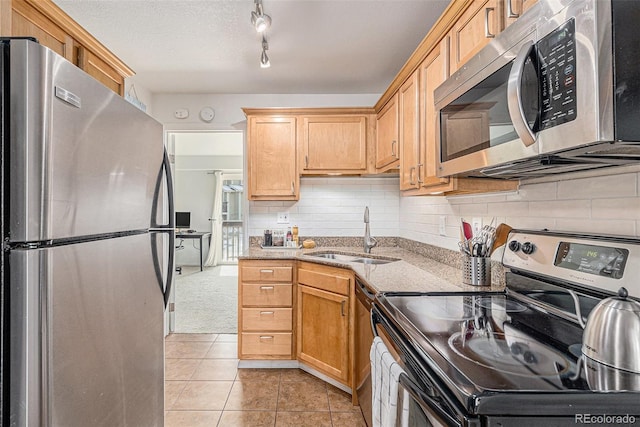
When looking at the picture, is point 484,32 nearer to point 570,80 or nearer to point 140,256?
point 570,80

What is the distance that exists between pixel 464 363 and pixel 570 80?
693 millimetres

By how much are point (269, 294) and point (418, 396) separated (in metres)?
2.01

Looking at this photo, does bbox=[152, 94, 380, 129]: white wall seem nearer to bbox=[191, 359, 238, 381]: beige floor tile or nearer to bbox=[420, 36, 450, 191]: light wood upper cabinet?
bbox=[420, 36, 450, 191]: light wood upper cabinet

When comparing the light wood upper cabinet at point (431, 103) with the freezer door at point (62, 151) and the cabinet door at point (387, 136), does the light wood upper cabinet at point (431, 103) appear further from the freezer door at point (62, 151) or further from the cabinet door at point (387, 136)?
the freezer door at point (62, 151)

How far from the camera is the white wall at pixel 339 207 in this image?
3.46m

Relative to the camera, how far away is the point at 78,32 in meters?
1.61

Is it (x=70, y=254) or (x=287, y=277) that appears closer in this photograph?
(x=70, y=254)

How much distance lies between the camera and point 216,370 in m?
2.80

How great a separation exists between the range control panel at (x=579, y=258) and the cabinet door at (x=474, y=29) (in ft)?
2.55

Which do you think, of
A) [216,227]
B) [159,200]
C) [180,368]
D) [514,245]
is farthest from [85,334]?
[216,227]

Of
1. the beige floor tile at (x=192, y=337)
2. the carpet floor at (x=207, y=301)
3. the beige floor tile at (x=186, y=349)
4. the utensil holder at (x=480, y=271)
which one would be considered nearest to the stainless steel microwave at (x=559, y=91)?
the utensil holder at (x=480, y=271)

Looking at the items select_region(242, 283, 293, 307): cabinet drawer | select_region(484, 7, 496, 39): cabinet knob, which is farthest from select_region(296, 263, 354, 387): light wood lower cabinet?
select_region(484, 7, 496, 39): cabinet knob

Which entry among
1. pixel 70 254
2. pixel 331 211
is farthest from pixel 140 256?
pixel 331 211

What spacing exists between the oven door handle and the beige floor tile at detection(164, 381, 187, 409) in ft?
6.23
